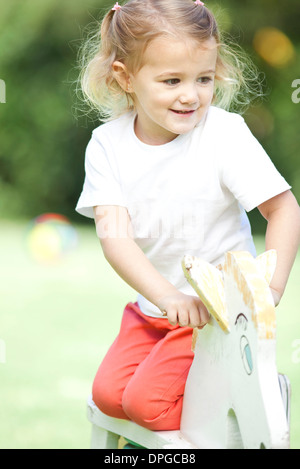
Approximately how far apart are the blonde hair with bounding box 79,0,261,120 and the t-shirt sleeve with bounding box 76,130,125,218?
19 cm

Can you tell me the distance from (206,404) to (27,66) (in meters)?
8.31

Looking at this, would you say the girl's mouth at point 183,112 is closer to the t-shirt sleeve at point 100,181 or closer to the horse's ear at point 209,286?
the t-shirt sleeve at point 100,181

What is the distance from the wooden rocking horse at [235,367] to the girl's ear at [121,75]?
77cm

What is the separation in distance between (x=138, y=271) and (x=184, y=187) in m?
0.29

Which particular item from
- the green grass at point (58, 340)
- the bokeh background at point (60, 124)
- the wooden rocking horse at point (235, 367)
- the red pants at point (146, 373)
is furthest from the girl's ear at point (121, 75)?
the bokeh background at point (60, 124)

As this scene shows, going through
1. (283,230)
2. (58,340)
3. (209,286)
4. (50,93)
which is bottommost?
(58,340)

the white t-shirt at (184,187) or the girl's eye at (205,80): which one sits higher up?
the girl's eye at (205,80)

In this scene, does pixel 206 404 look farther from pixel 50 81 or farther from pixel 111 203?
pixel 50 81

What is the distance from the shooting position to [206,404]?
1639 mm

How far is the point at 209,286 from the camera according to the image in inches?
59.5

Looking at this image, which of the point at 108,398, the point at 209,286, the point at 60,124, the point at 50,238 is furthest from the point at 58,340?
the point at 60,124

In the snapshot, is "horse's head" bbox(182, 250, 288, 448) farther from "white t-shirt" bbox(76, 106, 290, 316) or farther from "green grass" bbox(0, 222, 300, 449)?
"green grass" bbox(0, 222, 300, 449)

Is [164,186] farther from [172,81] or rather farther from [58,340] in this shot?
[58,340]

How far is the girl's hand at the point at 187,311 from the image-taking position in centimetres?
161
